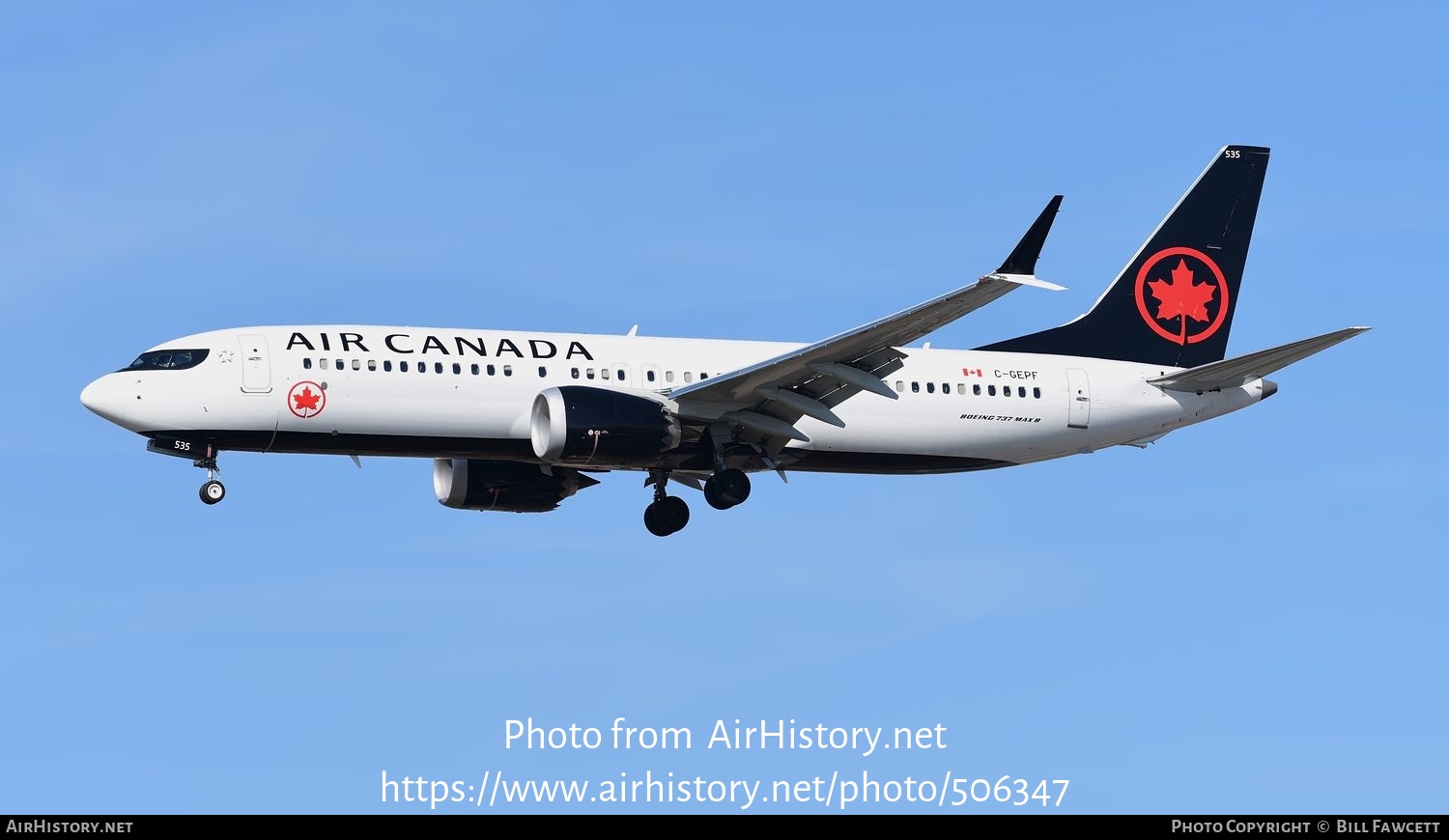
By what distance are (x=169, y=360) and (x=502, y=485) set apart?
29.0 feet

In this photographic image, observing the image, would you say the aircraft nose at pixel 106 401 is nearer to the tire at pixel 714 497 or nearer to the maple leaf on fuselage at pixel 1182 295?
the tire at pixel 714 497

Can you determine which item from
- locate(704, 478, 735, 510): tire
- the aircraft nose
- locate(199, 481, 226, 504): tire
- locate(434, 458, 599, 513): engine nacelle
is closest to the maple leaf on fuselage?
locate(704, 478, 735, 510): tire

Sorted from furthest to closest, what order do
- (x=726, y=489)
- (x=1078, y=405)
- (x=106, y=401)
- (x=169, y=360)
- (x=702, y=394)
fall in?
1. (x=1078, y=405)
2. (x=726, y=489)
3. (x=702, y=394)
4. (x=169, y=360)
5. (x=106, y=401)

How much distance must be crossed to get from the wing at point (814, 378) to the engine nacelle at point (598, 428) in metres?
1.04

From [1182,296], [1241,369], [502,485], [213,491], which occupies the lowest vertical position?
[213,491]

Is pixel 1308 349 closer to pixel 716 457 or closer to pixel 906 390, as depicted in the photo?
pixel 906 390

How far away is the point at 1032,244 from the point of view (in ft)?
133

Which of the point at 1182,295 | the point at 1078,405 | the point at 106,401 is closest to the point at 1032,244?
the point at 1078,405

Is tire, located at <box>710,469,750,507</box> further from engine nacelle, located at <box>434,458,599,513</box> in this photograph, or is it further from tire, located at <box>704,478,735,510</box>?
engine nacelle, located at <box>434,458,599,513</box>

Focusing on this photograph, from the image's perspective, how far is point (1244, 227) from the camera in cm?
5572

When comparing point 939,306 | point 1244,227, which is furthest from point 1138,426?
point 939,306

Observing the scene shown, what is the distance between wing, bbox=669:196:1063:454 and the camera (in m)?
43.0

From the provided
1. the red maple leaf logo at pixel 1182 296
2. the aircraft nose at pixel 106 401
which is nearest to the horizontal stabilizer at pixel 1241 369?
the red maple leaf logo at pixel 1182 296

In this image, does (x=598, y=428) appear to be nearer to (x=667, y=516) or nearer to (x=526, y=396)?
(x=526, y=396)
